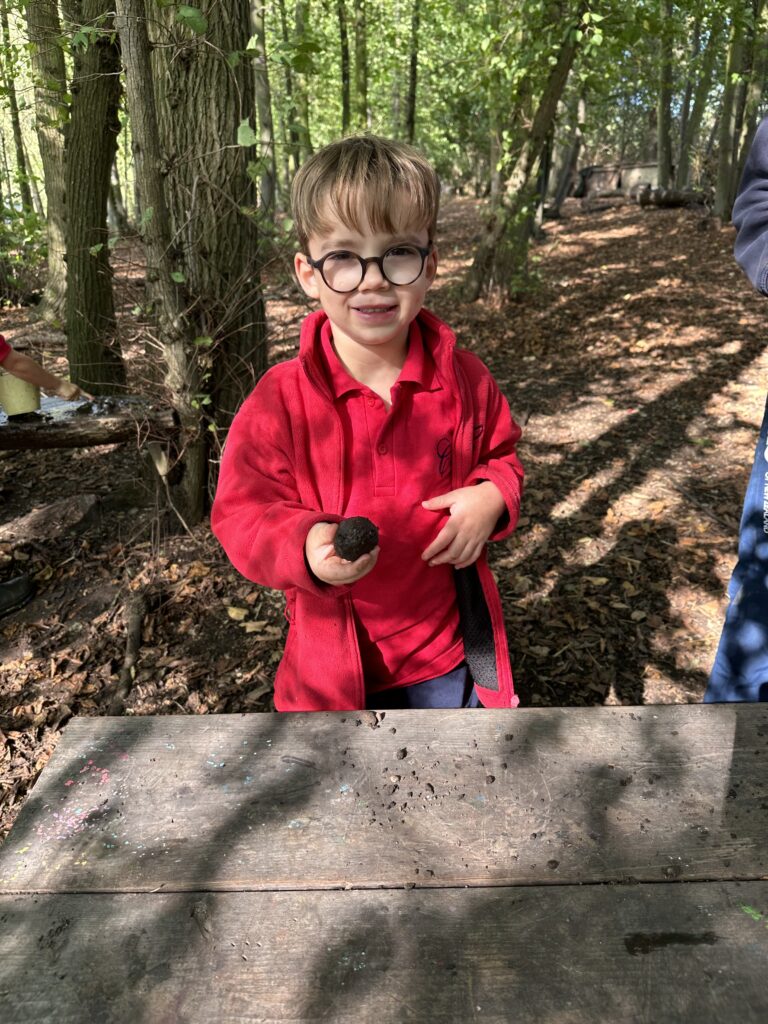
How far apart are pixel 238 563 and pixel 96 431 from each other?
10.1ft

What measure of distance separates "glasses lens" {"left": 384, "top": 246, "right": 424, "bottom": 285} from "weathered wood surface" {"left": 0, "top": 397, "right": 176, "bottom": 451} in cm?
287

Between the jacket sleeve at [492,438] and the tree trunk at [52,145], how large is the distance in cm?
413

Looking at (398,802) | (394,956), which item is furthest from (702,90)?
(394,956)

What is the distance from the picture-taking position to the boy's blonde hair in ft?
5.04

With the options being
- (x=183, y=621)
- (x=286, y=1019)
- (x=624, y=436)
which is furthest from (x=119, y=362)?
(x=286, y=1019)

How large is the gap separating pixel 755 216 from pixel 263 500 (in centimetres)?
171

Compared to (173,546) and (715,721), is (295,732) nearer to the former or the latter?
(715,721)

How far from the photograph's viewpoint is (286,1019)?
1005mm

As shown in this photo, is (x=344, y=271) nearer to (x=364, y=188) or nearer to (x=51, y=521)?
(x=364, y=188)

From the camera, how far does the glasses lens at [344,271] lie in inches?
62.3

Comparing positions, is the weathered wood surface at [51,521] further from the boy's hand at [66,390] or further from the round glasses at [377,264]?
the round glasses at [377,264]

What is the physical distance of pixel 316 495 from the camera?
1.78m

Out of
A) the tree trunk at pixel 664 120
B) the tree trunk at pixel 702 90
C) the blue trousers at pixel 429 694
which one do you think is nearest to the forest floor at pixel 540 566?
the blue trousers at pixel 429 694

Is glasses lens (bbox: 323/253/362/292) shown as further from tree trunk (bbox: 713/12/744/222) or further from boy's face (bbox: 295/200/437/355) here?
tree trunk (bbox: 713/12/744/222)
